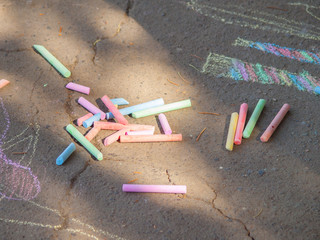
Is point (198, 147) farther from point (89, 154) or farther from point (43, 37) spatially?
point (43, 37)

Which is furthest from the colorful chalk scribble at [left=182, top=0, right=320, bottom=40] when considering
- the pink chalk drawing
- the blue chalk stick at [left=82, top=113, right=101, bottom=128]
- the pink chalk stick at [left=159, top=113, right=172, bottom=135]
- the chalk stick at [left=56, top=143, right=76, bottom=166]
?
the pink chalk drawing

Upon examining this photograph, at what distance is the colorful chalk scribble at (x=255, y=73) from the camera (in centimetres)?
335

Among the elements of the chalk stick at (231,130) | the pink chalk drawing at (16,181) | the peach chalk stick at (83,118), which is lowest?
the pink chalk drawing at (16,181)

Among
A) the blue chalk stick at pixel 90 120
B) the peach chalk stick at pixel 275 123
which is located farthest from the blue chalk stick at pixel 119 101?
the peach chalk stick at pixel 275 123

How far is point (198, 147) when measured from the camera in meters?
2.92

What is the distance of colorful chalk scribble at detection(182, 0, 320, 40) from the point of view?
3.75 meters

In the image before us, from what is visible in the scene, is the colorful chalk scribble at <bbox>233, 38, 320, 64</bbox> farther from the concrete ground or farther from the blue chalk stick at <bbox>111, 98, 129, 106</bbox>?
the blue chalk stick at <bbox>111, 98, 129, 106</bbox>

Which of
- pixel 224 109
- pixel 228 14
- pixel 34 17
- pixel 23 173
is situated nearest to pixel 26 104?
pixel 23 173

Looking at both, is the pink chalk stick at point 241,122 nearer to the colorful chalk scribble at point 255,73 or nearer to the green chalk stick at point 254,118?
the green chalk stick at point 254,118

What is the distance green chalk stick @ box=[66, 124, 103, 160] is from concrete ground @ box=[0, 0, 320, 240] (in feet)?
0.17

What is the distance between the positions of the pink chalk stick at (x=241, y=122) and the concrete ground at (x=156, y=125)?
8 centimetres

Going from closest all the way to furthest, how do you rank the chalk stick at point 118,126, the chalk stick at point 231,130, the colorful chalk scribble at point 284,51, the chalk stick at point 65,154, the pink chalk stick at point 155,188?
the pink chalk stick at point 155,188 → the chalk stick at point 65,154 → the chalk stick at point 231,130 → the chalk stick at point 118,126 → the colorful chalk scribble at point 284,51

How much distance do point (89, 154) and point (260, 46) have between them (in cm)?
180

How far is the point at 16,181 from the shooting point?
2.68m
